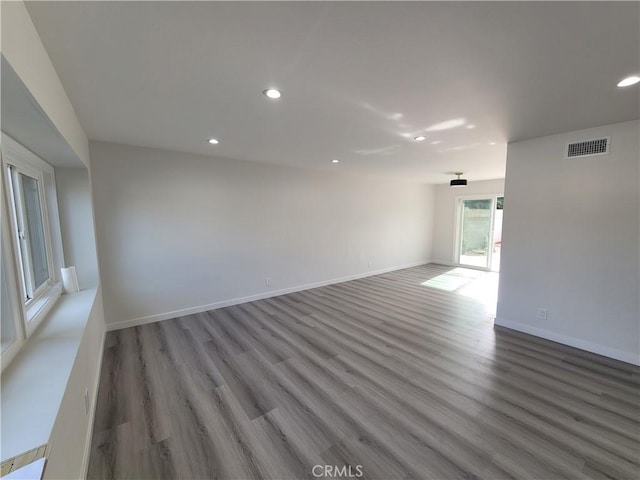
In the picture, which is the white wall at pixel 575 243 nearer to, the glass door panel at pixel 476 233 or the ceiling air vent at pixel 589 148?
the ceiling air vent at pixel 589 148

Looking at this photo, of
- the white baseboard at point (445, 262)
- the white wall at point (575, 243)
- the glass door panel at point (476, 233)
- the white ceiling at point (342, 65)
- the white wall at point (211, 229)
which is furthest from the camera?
the white baseboard at point (445, 262)

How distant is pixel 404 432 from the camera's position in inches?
71.9

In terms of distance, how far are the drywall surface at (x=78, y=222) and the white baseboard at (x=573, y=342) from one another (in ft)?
16.9

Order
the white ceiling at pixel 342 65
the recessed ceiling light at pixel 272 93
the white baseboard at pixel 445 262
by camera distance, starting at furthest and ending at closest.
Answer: the white baseboard at pixel 445 262 → the recessed ceiling light at pixel 272 93 → the white ceiling at pixel 342 65

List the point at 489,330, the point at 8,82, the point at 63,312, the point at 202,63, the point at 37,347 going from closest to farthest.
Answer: the point at 8,82 < the point at 37,347 < the point at 202,63 < the point at 63,312 < the point at 489,330

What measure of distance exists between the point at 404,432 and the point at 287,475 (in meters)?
0.85

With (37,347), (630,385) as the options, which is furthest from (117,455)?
(630,385)

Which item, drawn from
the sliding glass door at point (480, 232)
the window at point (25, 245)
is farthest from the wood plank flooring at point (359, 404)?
the sliding glass door at point (480, 232)

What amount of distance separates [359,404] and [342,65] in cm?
250

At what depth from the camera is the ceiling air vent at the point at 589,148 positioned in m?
2.73

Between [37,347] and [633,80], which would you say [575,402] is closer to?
[633,80]

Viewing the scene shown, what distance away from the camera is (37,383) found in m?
1.22

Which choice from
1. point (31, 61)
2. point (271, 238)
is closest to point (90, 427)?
point (31, 61)

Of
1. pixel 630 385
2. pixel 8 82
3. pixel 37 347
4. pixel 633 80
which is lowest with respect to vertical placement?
pixel 630 385
